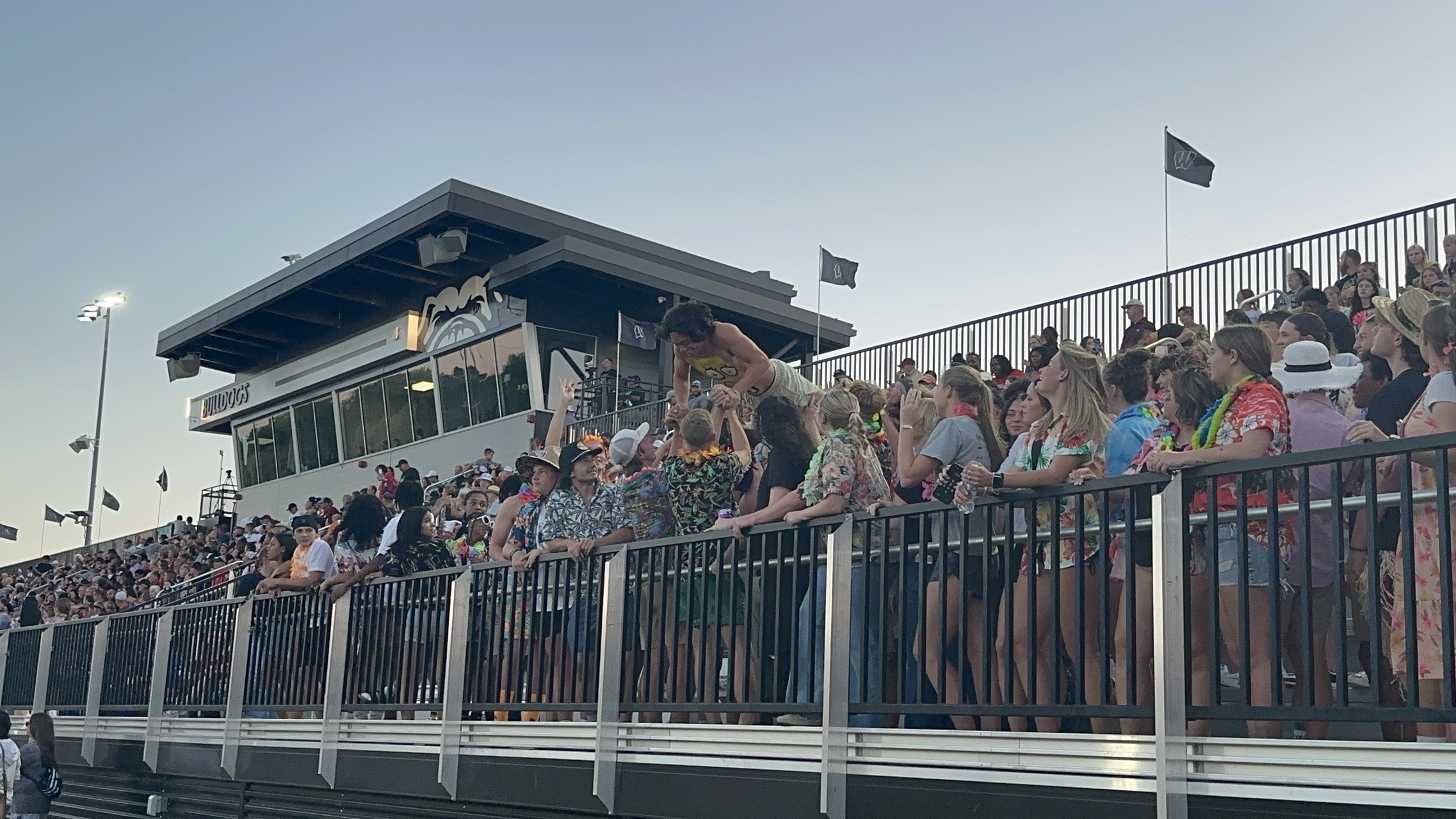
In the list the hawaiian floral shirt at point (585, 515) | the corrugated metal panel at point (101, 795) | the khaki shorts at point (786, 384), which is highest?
the khaki shorts at point (786, 384)

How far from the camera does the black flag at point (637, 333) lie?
29.0 m

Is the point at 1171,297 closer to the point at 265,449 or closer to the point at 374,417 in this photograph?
the point at 374,417

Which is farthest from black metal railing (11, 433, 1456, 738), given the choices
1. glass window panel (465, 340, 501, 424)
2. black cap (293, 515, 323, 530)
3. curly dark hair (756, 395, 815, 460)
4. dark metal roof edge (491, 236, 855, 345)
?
glass window panel (465, 340, 501, 424)

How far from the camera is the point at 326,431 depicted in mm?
35875

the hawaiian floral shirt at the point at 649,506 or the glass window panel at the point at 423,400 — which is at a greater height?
the glass window panel at the point at 423,400

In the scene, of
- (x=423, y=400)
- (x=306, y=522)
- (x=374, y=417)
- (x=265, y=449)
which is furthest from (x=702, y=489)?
(x=265, y=449)

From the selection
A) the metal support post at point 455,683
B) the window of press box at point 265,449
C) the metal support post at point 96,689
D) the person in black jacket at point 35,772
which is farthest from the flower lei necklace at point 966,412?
the window of press box at point 265,449

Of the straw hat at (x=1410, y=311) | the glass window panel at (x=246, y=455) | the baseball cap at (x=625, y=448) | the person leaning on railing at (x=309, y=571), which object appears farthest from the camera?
the glass window panel at (x=246, y=455)

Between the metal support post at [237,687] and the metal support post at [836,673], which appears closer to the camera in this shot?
the metal support post at [836,673]

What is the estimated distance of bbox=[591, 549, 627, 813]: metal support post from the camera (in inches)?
303

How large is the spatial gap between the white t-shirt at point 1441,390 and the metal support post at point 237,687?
30.7ft

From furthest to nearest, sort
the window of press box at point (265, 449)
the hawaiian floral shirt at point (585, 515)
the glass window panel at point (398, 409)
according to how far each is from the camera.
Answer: the window of press box at point (265, 449) < the glass window panel at point (398, 409) < the hawaiian floral shirt at point (585, 515)

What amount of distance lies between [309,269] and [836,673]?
2734 cm

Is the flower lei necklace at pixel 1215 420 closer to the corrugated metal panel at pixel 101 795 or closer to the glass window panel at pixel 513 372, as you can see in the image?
the corrugated metal panel at pixel 101 795
